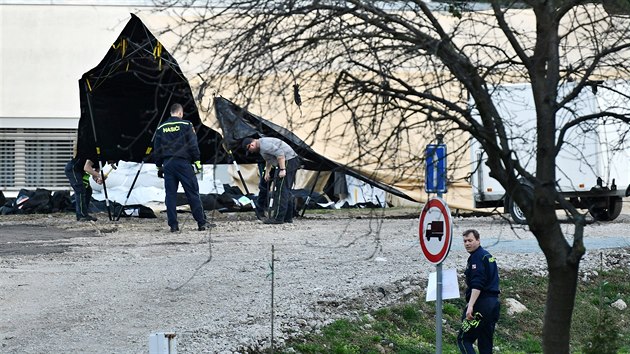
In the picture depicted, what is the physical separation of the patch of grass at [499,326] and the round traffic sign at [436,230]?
1.32 meters

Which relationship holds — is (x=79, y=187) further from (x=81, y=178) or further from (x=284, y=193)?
(x=284, y=193)

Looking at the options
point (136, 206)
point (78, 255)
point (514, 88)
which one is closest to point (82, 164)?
point (136, 206)

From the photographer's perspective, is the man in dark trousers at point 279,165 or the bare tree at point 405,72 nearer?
the bare tree at point 405,72

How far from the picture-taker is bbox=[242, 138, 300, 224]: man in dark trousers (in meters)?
19.1

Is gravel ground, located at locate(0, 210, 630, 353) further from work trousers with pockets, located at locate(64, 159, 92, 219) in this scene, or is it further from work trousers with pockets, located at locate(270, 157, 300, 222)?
work trousers with pockets, located at locate(64, 159, 92, 219)

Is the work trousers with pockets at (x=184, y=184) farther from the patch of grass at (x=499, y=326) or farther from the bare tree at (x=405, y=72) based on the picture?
the bare tree at (x=405, y=72)

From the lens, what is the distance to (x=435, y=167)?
734 cm

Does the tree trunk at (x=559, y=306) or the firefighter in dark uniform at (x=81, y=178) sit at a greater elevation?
the firefighter in dark uniform at (x=81, y=178)

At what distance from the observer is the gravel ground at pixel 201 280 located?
9977 mm

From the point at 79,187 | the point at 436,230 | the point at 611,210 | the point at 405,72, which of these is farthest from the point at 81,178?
the point at 405,72

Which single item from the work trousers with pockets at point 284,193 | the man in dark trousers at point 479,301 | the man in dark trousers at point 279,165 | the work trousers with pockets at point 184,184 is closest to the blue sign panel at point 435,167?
the man in dark trousers at point 479,301

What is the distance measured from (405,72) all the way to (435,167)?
0.71 meters

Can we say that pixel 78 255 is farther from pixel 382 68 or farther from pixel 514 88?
pixel 382 68

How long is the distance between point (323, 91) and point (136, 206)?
54.8 ft
